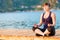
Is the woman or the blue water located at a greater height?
the woman

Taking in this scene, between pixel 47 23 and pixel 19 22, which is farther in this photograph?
pixel 19 22

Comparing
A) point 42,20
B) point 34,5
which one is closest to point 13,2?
point 34,5

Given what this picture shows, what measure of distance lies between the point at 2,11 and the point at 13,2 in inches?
143

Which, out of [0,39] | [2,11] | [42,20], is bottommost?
[2,11]

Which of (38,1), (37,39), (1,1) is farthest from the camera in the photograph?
(1,1)

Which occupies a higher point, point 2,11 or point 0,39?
point 0,39

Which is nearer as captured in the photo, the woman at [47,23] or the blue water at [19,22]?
the woman at [47,23]

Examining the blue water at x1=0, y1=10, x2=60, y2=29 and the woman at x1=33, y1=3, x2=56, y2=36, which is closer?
the woman at x1=33, y1=3, x2=56, y2=36

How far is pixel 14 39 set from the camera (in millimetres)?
4453

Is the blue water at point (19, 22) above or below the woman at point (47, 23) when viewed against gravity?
below

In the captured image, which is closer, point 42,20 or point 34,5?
point 42,20

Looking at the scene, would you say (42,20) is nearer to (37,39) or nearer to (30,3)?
(37,39)

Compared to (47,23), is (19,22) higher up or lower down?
lower down

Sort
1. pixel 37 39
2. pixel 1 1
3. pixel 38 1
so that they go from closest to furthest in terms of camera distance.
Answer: pixel 37 39, pixel 38 1, pixel 1 1
